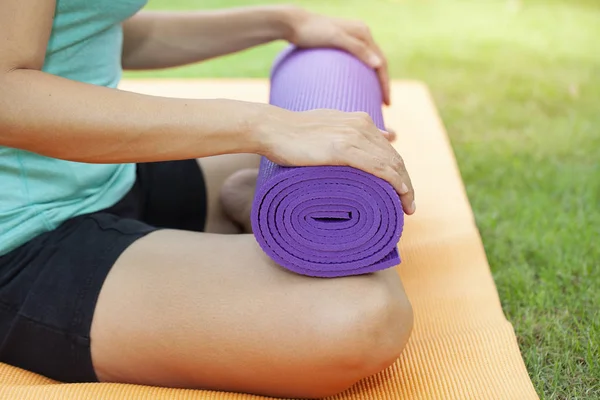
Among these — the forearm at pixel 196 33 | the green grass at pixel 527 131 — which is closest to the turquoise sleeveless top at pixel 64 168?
the forearm at pixel 196 33

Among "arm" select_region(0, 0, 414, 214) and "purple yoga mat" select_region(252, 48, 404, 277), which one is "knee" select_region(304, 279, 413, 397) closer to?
"purple yoga mat" select_region(252, 48, 404, 277)

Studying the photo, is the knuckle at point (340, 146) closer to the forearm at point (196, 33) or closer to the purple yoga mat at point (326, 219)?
the purple yoga mat at point (326, 219)

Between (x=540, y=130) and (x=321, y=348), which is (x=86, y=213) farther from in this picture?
(x=540, y=130)

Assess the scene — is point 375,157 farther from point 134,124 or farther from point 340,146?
point 134,124

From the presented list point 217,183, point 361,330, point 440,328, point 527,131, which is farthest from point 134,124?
point 527,131

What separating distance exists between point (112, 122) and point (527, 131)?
5.62 ft

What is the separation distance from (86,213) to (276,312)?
14.4 inches

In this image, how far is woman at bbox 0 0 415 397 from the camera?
3.01 feet

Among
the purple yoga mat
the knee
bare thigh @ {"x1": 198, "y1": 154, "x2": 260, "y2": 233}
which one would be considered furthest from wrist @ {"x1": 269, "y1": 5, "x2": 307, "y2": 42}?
the knee

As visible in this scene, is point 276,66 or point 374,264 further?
point 276,66

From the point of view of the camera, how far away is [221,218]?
1.44m

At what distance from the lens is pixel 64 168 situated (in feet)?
3.55

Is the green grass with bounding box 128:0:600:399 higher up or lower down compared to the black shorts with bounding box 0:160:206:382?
lower down

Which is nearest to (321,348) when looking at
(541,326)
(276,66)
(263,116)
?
(263,116)
